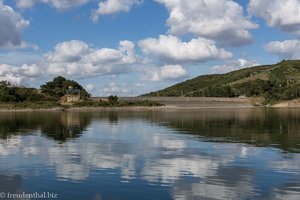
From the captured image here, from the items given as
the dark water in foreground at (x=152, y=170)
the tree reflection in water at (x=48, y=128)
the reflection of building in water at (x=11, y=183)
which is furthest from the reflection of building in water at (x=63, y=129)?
the reflection of building in water at (x=11, y=183)

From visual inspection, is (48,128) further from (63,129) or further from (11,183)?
(11,183)

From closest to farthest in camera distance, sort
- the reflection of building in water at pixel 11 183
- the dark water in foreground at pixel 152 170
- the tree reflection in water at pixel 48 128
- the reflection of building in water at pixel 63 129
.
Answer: the dark water in foreground at pixel 152 170, the reflection of building in water at pixel 11 183, the reflection of building in water at pixel 63 129, the tree reflection in water at pixel 48 128

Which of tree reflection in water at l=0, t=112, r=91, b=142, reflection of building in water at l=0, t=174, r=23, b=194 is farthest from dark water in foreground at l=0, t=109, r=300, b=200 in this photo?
tree reflection in water at l=0, t=112, r=91, b=142

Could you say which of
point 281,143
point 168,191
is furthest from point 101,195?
point 281,143

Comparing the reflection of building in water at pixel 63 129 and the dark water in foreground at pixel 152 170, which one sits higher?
the reflection of building in water at pixel 63 129

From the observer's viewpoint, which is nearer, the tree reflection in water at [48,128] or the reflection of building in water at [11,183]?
the reflection of building in water at [11,183]

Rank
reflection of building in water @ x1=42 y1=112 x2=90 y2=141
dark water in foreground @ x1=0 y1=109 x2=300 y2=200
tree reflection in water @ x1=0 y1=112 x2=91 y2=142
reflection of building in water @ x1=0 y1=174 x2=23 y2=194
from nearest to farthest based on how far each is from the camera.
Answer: dark water in foreground @ x1=0 y1=109 x2=300 y2=200, reflection of building in water @ x1=0 y1=174 x2=23 y2=194, reflection of building in water @ x1=42 y1=112 x2=90 y2=141, tree reflection in water @ x1=0 y1=112 x2=91 y2=142

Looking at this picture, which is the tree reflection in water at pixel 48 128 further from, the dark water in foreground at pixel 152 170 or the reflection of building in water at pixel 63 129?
the dark water in foreground at pixel 152 170

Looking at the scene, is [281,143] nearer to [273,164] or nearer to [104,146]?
[273,164]

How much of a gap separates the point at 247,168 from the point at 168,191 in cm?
982

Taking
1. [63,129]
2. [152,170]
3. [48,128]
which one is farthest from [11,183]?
[48,128]

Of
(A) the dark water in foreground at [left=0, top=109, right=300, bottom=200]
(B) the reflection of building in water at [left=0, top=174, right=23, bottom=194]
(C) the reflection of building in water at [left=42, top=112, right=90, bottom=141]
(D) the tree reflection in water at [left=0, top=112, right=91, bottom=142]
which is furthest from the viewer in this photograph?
(D) the tree reflection in water at [left=0, top=112, right=91, bottom=142]

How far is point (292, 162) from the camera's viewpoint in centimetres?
3494

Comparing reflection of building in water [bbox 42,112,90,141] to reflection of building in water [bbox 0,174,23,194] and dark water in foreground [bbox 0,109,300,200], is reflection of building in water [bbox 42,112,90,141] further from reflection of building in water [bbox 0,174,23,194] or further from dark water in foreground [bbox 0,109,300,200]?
reflection of building in water [bbox 0,174,23,194]
